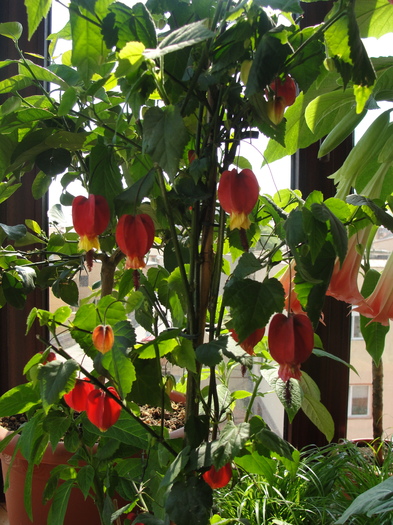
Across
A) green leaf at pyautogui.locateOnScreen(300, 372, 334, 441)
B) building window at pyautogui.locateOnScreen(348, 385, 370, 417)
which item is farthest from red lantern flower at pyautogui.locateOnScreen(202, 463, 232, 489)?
building window at pyautogui.locateOnScreen(348, 385, 370, 417)

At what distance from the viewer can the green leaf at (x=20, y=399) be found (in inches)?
31.0

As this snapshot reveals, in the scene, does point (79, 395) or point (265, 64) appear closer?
point (265, 64)

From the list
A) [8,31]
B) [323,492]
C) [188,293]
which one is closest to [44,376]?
[188,293]

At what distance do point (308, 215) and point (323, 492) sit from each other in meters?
0.93

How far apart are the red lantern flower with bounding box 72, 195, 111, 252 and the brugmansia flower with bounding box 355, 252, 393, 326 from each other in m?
0.38

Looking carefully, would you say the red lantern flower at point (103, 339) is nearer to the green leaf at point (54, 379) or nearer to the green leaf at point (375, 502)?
the green leaf at point (54, 379)

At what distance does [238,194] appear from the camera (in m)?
0.52

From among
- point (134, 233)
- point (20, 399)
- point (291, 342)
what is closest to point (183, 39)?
point (134, 233)

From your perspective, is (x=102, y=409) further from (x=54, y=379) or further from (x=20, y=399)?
(x=20, y=399)

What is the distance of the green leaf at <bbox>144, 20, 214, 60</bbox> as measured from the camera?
1.30 feet

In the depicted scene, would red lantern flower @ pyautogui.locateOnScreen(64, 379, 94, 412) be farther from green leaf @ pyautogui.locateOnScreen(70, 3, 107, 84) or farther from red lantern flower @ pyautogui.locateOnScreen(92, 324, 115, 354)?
green leaf @ pyautogui.locateOnScreen(70, 3, 107, 84)

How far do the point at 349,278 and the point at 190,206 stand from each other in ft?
0.78

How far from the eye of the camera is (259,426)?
0.66 m

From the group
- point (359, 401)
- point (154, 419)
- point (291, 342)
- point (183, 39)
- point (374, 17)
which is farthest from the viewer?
point (359, 401)
